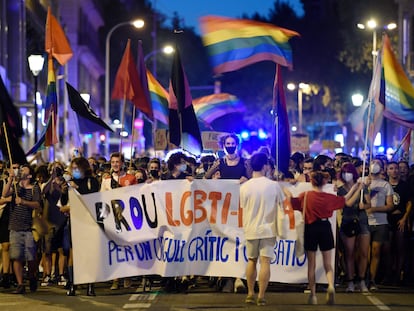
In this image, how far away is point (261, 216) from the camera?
12.2 metres

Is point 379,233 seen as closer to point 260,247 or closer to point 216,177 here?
point 216,177

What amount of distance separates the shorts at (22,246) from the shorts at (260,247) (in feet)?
10.8

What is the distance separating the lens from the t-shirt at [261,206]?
479 inches

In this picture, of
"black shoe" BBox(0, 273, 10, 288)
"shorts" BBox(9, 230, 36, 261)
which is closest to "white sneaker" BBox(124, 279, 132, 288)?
"shorts" BBox(9, 230, 36, 261)

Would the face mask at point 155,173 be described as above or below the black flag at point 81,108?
below

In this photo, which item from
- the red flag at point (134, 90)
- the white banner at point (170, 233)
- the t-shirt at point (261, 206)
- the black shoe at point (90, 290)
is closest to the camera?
the t-shirt at point (261, 206)

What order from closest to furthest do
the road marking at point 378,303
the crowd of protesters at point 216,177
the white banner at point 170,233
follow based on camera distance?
1. the road marking at point 378,303
2. the white banner at point 170,233
3. the crowd of protesters at point 216,177

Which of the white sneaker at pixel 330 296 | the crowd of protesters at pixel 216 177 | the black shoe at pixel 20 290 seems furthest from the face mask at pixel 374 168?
the black shoe at pixel 20 290

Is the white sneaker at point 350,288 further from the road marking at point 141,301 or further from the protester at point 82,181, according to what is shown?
the protester at point 82,181

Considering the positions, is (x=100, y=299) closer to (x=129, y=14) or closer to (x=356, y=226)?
(x=356, y=226)

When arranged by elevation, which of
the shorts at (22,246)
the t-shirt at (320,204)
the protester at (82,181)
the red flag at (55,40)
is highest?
the red flag at (55,40)

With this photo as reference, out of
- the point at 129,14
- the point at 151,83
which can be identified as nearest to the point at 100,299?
the point at 151,83

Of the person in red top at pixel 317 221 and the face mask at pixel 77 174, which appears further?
the face mask at pixel 77 174

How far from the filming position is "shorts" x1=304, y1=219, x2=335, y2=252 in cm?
1245
